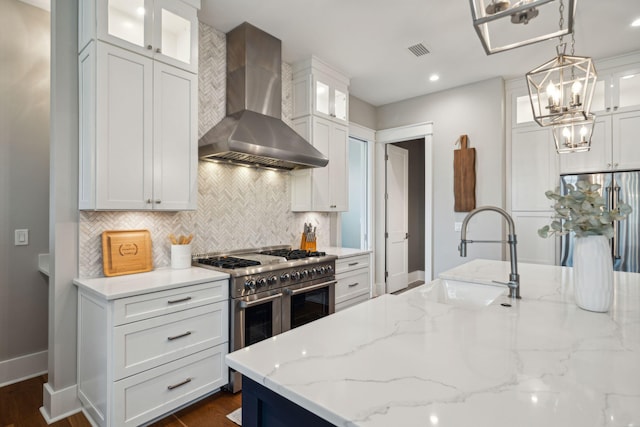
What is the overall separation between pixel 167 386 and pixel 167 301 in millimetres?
526

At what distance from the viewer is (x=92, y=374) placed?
1986 mm

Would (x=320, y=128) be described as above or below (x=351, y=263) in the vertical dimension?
above

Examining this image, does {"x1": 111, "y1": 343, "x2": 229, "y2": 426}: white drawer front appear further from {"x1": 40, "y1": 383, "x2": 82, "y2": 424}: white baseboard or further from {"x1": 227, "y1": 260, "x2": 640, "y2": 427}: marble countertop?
{"x1": 227, "y1": 260, "x2": 640, "y2": 427}: marble countertop

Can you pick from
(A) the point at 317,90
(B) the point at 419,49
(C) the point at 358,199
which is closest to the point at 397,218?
(C) the point at 358,199

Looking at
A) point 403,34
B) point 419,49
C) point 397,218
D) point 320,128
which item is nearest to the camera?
point 403,34

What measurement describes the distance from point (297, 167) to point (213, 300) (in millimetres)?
1659

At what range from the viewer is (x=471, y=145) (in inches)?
165

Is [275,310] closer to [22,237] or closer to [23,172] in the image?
[22,237]

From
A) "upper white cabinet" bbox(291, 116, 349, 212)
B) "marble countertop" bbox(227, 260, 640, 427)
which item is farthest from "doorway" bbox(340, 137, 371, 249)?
"marble countertop" bbox(227, 260, 640, 427)

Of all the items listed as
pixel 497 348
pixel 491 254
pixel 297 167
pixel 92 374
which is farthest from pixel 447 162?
pixel 92 374

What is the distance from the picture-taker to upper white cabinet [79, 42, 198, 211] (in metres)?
2.03

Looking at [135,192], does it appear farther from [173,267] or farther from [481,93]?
[481,93]

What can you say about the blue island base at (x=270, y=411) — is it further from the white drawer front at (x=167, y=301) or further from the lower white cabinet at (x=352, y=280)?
the lower white cabinet at (x=352, y=280)

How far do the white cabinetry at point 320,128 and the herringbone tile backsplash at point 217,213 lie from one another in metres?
0.13
